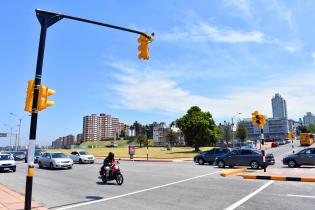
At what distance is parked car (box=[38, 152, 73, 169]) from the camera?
1091 inches

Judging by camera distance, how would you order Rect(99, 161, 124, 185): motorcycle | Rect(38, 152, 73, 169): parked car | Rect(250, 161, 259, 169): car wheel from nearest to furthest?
1. Rect(99, 161, 124, 185): motorcycle
2. Rect(250, 161, 259, 169): car wheel
3. Rect(38, 152, 73, 169): parked car

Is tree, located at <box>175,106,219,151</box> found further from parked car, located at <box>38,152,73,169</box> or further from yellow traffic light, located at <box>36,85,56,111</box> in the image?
yellow traffic light, located at <box>36,85,56,111</box>

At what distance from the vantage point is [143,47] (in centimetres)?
1224

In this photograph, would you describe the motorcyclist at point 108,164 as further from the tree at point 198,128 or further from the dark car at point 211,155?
the tree at point 198,128

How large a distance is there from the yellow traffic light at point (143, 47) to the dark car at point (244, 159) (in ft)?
52.1

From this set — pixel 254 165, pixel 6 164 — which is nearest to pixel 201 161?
pixel 254 165

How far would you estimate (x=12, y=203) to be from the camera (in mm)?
10305

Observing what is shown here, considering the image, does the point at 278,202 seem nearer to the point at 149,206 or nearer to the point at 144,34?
the point at 149,206

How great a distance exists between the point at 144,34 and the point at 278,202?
7340mm

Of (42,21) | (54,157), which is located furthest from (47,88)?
(54,157)

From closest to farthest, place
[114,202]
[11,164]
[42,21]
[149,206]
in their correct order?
[42,21]
[149,206]
[114,202]
[11,164]

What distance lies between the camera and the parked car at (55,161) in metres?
27.7

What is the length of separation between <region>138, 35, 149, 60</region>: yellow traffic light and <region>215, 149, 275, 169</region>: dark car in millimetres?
15884

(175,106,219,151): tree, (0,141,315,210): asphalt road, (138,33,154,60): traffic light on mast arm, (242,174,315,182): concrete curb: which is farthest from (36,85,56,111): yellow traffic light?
(175,106,219,151): tree
